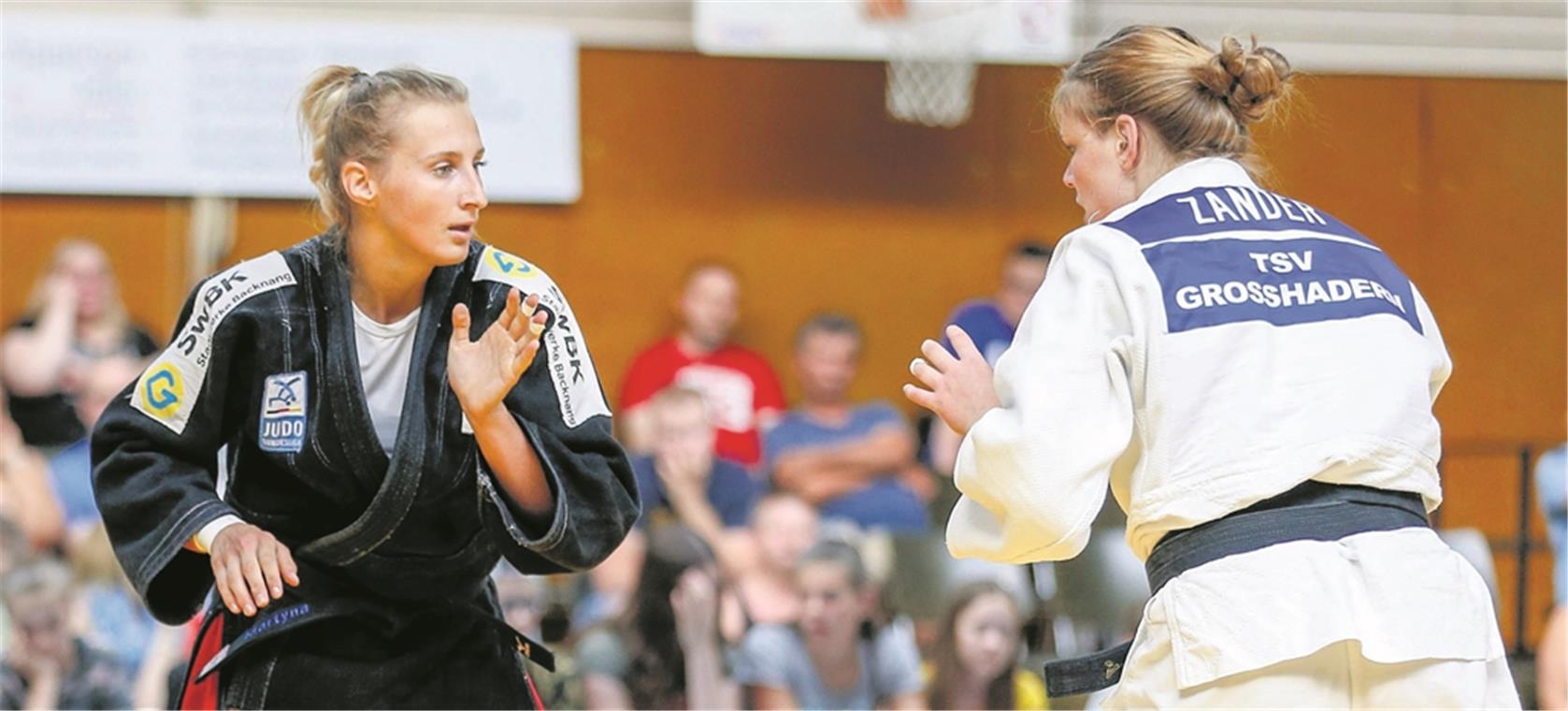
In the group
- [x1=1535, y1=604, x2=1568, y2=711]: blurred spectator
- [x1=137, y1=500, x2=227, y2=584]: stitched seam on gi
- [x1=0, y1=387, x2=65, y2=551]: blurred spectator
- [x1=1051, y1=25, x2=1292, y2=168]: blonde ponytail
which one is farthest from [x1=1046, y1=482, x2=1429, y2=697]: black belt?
[x1=0, y1=387, x2=65, y2=551]: blurred spectator

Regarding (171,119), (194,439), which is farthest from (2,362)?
(194,439)

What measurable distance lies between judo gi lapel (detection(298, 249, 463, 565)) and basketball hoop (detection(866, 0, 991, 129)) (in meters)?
5.61

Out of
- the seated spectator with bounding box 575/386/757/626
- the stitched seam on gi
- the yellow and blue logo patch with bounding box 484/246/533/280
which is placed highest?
the yellow and blue logo patch with bounding box 484/246/533/280

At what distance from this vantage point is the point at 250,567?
8.83 feet

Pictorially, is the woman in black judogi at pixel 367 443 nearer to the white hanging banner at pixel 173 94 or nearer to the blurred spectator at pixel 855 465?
the blurred spectator at pixel 855 465

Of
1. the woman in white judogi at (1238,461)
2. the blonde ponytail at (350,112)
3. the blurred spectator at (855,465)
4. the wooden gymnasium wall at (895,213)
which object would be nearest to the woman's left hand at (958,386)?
the woman in white judogi at (1238,461)

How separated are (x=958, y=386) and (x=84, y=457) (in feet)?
17.5

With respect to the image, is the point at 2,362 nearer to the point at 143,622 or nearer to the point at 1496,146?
the point at 143,622

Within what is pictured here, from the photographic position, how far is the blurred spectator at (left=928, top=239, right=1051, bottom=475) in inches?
288

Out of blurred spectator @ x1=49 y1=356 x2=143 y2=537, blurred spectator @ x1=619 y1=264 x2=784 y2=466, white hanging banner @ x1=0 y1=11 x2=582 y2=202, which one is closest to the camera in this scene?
blurred spectator @ x1=49 y1=356 x2=143 y2=537

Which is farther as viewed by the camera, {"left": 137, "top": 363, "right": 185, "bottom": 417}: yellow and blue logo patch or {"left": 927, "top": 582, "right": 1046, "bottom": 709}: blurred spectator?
{"left": 927, "top": 582, "right": 1046, "bottom": 709}: blurred spectator

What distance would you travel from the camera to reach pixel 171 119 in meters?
7.98

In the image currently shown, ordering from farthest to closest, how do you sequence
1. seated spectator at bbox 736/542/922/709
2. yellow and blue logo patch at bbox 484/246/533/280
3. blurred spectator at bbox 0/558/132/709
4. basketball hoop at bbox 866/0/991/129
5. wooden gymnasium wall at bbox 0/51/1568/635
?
wooden gymnasium wall at bbox 0/51/1568/635 → basketball hoop at bbox 866/0/991/129 → seated spectator at bbox 736/542/922/709 → blurred spectator at bbox 0/558/132/709 → yellow and blue logo patch at bbox 484/246/533/280

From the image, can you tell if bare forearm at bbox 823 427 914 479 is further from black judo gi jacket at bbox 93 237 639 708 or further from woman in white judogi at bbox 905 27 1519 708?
woman in white judogi at bbox 905 27 1519 708
